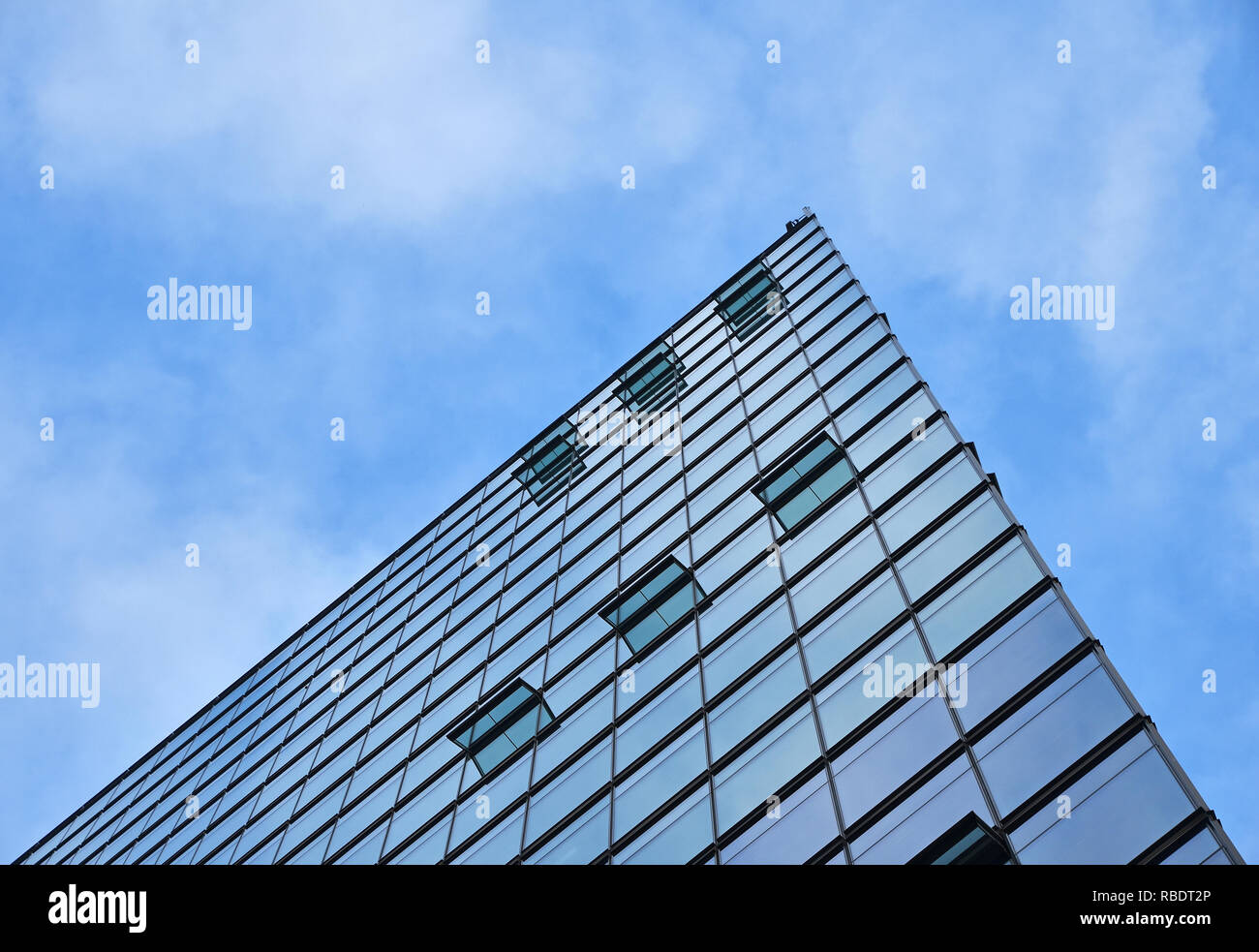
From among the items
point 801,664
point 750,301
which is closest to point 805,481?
point 801,664

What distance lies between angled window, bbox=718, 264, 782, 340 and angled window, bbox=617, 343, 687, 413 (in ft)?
7.02

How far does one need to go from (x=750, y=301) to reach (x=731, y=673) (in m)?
18.2

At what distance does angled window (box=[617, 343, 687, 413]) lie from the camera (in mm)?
30938

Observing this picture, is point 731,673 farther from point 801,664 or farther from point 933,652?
point 933,652

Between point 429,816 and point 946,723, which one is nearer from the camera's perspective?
point 946,723

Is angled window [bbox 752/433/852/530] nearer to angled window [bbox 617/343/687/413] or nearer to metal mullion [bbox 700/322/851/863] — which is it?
metal mullion [bbox 700/322/851/863]

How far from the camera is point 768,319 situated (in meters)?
29.3

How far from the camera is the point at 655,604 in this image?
19.6 m

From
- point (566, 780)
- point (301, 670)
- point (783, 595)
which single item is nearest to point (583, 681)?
point (566, 780)

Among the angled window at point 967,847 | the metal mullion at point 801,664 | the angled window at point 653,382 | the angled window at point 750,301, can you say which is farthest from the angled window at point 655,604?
the angled window at point 750,301

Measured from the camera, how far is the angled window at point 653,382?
3094 centimetres

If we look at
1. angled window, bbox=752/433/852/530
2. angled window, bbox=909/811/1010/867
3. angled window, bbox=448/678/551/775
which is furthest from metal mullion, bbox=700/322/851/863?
angled window, bbox=448/678/551/775
